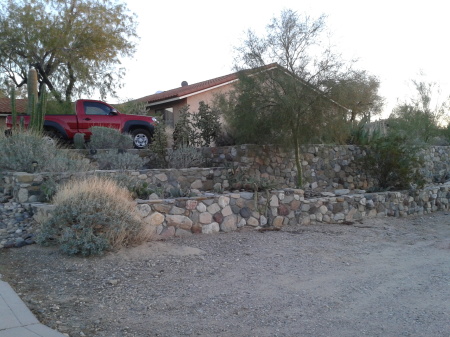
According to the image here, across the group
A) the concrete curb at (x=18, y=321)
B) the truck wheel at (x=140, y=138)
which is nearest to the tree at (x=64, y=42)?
the truck wheel at (x=140, y=138)

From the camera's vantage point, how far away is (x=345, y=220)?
12.2 metres

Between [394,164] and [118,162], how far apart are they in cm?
778

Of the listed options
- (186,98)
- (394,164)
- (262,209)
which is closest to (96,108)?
(186,98)

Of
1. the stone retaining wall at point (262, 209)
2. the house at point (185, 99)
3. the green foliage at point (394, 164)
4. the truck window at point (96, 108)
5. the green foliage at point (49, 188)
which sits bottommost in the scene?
the stone retaining wall at point (262, 209)

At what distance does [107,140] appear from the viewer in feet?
48.2

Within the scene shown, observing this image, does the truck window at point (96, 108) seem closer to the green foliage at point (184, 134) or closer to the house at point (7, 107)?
the green foliage at point (184, 134)

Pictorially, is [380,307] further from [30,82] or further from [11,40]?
[11,40]

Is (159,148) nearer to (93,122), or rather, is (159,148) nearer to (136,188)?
(93,122)

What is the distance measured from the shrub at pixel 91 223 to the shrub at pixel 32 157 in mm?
2791

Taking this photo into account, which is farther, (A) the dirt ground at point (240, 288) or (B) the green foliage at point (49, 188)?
(B) the green foliage at point (49, 188)

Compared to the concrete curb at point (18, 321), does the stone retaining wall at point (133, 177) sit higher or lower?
higher

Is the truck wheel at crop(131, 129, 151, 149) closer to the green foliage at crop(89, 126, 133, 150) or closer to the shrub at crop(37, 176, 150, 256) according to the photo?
the green foliage at crop(89, 126, 133, 150)

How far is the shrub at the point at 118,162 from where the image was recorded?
12.6 meters

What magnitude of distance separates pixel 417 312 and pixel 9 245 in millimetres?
6302
